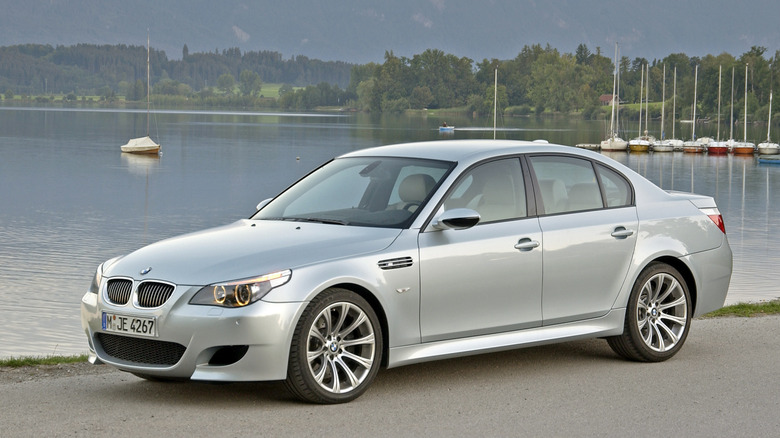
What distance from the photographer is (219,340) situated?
21.0 ft

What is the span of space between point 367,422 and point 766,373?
3.06m

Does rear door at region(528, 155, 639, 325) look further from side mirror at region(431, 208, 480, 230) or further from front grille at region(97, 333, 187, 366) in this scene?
front grille at region(97, 333, 187, 366)

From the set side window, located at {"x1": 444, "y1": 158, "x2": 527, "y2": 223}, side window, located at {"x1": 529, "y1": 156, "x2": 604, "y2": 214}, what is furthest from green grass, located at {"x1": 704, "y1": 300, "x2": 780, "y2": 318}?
side window, located at {"x1": 444, "y1": 158, "x2": 527, "y2": 223}

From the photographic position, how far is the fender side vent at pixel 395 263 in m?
6.90

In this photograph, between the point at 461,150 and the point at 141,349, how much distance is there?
2.56 metres

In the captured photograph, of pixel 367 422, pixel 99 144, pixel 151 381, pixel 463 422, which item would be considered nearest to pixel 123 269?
pixel 151 381

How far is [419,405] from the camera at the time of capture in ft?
22.4

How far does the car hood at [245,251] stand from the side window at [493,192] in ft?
2.20

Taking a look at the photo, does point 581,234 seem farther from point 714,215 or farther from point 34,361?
point 34,361

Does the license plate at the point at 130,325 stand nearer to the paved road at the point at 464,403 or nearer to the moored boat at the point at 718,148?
the paved road at the point at 464,403

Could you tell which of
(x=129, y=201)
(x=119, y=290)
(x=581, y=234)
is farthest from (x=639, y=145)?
(x=119, y=290)

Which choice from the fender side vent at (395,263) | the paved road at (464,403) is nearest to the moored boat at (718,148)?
the paved road at (464,403)

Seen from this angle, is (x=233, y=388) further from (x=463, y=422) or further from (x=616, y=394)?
(x=616, y=394)

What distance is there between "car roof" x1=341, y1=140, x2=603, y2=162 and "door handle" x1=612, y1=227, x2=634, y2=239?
62 cm
